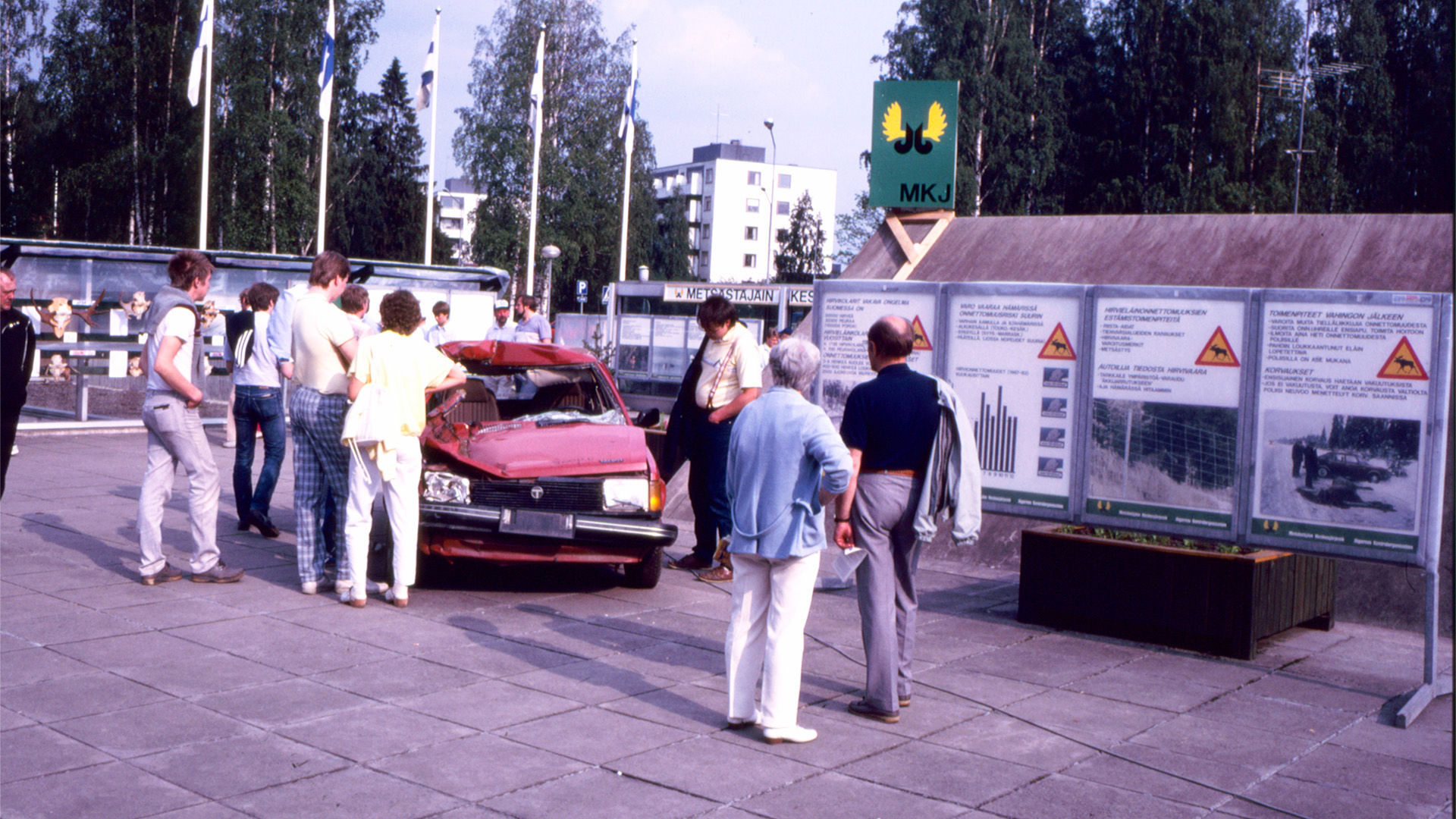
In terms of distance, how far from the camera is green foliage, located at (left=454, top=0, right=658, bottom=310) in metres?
51.2

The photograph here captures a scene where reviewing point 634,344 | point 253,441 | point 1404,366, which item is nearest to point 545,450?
point 253,441

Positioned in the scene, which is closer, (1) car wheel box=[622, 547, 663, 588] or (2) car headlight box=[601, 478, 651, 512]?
(2) car headlight box=[601, 478, 651, 512]

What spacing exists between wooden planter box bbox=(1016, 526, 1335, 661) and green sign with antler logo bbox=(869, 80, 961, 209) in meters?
3.39

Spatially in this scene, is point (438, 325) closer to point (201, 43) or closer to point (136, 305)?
point (136, 305)

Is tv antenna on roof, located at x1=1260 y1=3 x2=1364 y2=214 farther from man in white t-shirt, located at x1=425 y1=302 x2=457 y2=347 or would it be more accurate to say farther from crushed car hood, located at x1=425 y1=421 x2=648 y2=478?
crushed car hood, located at x1=425 y1=421 x2=648 y2=478

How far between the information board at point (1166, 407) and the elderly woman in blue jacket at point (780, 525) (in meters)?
3.39

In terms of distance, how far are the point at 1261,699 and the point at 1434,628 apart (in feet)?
2.94

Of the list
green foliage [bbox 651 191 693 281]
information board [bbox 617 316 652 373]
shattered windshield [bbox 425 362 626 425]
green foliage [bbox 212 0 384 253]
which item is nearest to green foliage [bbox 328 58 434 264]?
green foliage [bbox 212 0 384 253]

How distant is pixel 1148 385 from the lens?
7844 mm

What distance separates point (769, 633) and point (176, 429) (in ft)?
13.7

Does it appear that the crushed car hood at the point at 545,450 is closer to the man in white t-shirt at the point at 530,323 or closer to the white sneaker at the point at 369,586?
the white sneaker at the point at 369,586

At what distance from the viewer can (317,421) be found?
298 inches

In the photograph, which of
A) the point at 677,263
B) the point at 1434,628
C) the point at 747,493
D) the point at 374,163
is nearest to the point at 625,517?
the point at 747,493

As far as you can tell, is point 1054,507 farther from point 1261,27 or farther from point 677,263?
point 677,263
